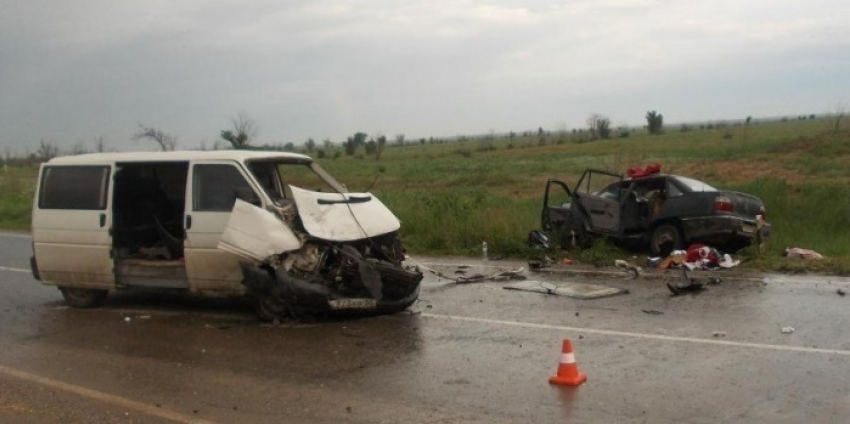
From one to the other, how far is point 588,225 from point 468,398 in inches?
351

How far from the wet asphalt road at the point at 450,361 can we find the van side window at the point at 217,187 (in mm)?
1339

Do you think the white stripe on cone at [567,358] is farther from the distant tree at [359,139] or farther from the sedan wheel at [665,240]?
the distant tree at [359,139]

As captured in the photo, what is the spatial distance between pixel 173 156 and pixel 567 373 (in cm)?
572

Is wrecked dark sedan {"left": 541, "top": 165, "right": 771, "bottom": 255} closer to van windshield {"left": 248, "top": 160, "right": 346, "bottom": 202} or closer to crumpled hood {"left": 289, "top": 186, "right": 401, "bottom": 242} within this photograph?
van windshield {"left": 248, "top": 160, "right": 346, "bottom": 202}

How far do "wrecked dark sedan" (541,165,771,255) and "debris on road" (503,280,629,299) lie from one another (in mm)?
2989

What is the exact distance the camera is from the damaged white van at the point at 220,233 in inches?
342

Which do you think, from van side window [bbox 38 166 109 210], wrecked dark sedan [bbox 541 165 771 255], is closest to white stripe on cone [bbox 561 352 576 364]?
van side window [bbox 38 166 109 210]

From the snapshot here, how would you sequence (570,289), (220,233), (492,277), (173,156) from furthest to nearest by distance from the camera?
(492,277) < (570,289) < (173,156) < (220,233)

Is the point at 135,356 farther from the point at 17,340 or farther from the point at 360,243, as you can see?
the point at 360,243

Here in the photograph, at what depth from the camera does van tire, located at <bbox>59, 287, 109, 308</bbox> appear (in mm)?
10500

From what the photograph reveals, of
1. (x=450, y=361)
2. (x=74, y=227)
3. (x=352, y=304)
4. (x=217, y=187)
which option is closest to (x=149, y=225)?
(x=74, y=227)

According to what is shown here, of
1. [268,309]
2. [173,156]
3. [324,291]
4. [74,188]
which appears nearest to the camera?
[324,291]

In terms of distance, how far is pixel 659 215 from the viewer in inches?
540

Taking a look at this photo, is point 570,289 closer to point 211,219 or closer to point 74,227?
point 211,219
